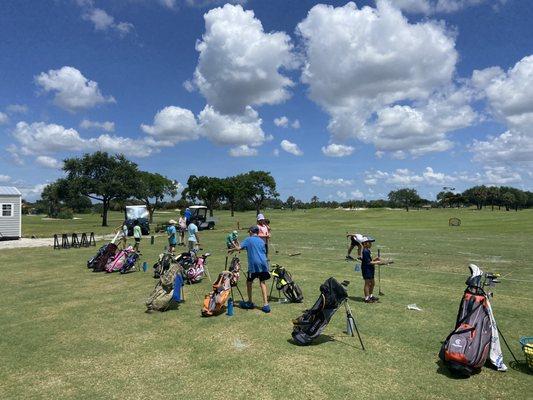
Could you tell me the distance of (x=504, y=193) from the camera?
121m

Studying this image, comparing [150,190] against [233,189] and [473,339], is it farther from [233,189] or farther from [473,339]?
[473,339]

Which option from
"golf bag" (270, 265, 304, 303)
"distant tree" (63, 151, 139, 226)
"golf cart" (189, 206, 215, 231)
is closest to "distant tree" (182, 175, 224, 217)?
"distant tree" (63, 151, 139, 226)

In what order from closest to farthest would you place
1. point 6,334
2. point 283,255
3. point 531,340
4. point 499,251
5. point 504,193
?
point 531,340, point 6,334, point 283,255, point 499,251, point 504,193

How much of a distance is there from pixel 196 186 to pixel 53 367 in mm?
65350

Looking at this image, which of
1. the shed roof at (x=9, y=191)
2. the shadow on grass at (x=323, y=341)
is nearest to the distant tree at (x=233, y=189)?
the shed roof at (x=9, y=191)

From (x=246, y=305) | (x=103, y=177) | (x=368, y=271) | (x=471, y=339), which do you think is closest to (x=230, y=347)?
(x=246, y=305)

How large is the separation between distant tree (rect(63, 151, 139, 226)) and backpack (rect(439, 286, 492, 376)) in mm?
46953

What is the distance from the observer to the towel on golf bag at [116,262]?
1572cm

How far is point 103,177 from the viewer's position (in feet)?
163

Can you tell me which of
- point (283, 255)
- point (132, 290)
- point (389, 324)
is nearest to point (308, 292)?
point (389, 324)

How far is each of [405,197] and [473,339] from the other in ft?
436

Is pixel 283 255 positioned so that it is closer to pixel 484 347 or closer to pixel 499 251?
pixel 499 251

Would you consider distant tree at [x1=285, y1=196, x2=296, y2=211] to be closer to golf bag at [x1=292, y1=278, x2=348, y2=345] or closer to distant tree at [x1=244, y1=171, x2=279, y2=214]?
distant tree at [x1=244, y1=171, x2=279, y2=214]

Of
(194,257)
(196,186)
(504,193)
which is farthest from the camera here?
(504,193)
